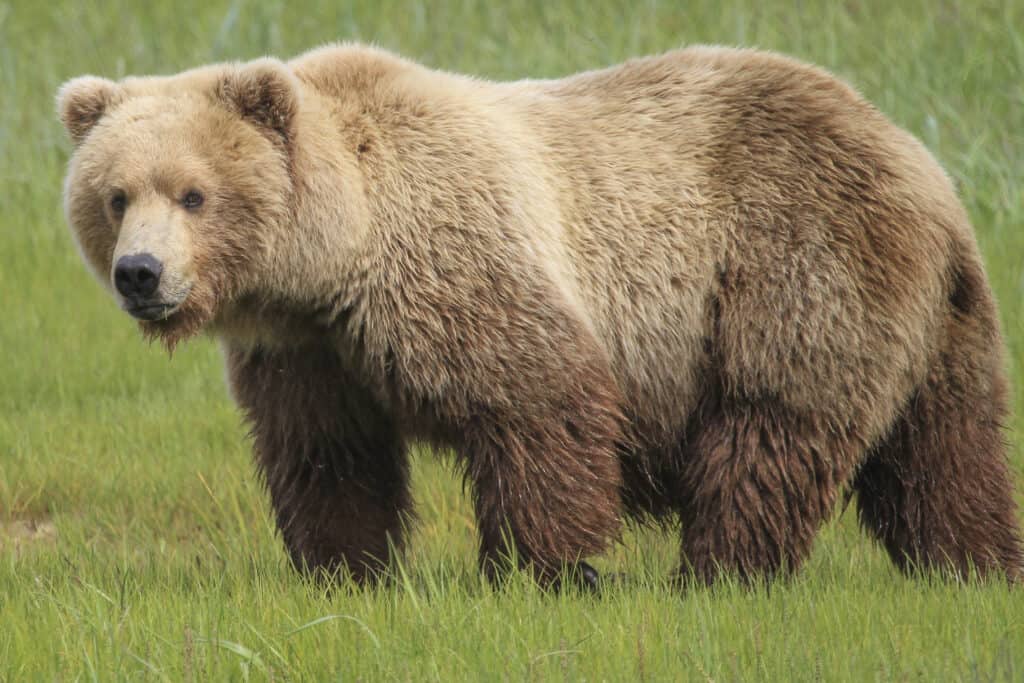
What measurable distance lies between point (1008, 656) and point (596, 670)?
998mm

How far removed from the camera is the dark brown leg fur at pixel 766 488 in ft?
18.0

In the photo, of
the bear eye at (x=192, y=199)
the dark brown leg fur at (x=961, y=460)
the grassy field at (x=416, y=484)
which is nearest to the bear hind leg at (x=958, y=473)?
the dark brown leg fur at (x=961, y=460)

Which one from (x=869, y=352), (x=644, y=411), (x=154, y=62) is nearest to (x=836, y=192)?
(x=869, y=352)

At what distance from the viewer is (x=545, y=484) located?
17.2 ft

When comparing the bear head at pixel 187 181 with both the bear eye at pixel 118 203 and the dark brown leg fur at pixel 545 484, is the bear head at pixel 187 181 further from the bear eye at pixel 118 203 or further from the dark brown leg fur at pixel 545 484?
the dark brown leg fur at pixel 545 484

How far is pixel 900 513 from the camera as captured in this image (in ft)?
18.8

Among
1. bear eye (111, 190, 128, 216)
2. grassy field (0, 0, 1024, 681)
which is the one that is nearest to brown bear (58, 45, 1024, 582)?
bear eye (111, 190, 128, 216)

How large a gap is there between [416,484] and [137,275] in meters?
2.65

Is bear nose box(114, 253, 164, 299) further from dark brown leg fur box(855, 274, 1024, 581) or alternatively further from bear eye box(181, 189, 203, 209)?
dark brown leg fur box(855, 274, 1024, 581)

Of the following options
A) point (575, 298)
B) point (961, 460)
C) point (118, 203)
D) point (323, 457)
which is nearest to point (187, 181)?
point (118, 203)

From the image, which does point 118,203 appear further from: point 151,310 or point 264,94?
point 264,94

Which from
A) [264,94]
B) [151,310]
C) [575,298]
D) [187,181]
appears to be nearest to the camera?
[151,310]

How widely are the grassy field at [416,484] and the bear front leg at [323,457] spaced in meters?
0.17

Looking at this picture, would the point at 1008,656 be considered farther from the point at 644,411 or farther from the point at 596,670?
the point at 644,411
